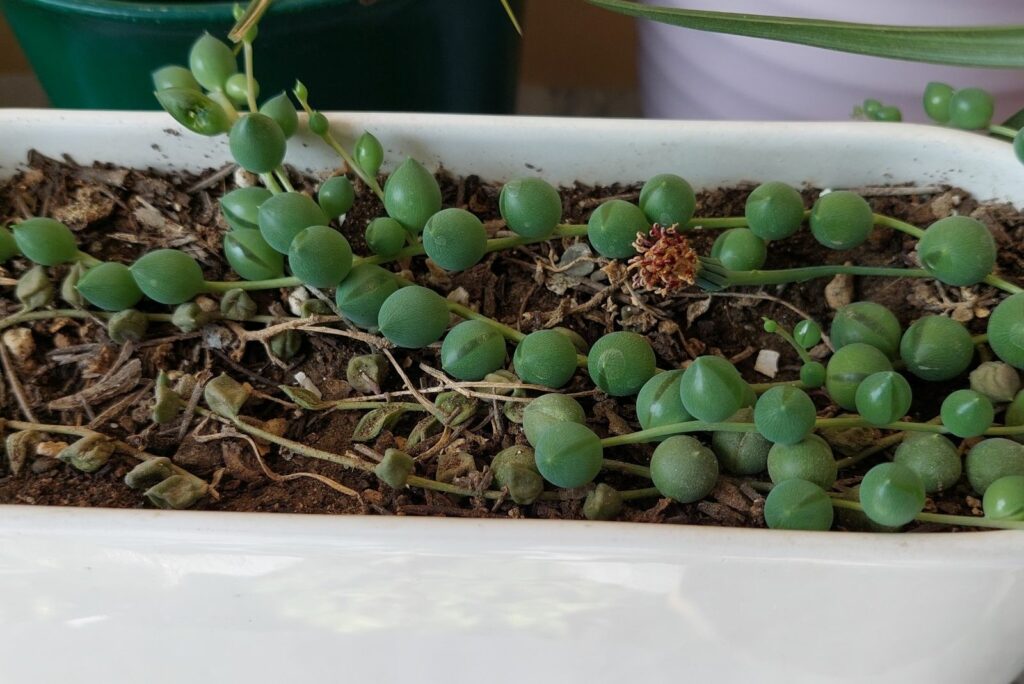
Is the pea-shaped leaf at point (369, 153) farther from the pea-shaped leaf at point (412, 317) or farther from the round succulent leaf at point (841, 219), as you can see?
the round succulent leaf at point (841, 219)

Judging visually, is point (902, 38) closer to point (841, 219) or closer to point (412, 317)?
point (841, 219)

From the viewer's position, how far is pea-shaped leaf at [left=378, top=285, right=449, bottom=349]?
39 centimetres

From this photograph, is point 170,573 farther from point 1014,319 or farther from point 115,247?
point 1014,319

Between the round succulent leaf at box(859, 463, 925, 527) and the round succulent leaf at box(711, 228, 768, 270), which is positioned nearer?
the round succulent leaf at box(859, 463, 925, 527)

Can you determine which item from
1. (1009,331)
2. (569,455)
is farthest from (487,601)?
(1009,331)

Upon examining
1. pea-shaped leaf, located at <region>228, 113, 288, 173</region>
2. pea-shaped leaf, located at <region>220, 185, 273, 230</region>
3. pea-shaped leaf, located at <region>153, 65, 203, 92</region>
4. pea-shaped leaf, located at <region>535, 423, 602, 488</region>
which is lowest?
pea-shaped leaf, located at <region>535, 423, 602, 488</region>

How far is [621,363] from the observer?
1.26ft

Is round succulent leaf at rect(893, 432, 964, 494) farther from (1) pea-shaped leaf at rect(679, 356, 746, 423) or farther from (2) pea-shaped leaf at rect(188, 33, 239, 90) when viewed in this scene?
(2) pea-shaped leaf at rect(188, 33, 239, 90)

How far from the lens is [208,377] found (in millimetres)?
423

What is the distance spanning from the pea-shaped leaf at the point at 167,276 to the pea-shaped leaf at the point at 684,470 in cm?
25

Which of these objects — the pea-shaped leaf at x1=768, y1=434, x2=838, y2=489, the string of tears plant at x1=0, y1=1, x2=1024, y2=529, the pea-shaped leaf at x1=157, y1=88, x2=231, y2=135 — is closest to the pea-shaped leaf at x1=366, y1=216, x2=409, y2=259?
the string of tears plant at x1=0, y1=1, x2=1024, y2=529

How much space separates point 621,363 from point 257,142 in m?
0.21

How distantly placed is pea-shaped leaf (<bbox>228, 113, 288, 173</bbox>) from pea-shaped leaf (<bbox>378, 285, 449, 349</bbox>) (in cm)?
10

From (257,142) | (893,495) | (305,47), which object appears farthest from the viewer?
(305,47)
